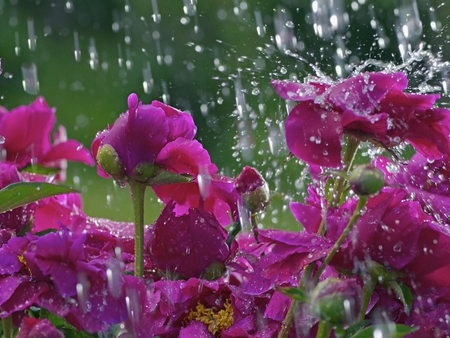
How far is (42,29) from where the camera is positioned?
12.1ft

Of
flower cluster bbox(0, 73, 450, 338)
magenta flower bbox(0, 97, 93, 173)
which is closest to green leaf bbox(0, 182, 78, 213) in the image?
flower cluster bbox(0, 73, 450, 338)

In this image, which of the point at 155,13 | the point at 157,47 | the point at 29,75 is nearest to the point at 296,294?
the point at 29,75

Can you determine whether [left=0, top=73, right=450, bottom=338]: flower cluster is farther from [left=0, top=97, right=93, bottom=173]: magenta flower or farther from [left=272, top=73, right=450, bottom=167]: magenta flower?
[left=0, top=97, right=93, bottom=173]: magenta flower

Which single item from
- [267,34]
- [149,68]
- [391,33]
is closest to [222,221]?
[391,33]

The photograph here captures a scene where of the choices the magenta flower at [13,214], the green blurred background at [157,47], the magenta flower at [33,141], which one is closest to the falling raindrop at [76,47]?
the green blurred background at [157,47]

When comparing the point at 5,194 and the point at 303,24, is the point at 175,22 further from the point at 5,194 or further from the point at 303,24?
the point at 5,194

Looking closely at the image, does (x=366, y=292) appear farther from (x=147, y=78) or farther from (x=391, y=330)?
(x=147, y=78)

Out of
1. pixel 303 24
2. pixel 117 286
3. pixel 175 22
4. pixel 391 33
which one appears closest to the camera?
pixel 117 286

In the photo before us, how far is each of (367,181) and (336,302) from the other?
0.06 meters

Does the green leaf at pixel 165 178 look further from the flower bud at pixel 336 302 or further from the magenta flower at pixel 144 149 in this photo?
the flower bud at pixel 336 302

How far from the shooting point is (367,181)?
1.16ft

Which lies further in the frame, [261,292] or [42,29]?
[42,29]

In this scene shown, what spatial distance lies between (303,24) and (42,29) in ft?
4.68

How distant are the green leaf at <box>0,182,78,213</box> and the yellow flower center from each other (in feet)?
0.32
